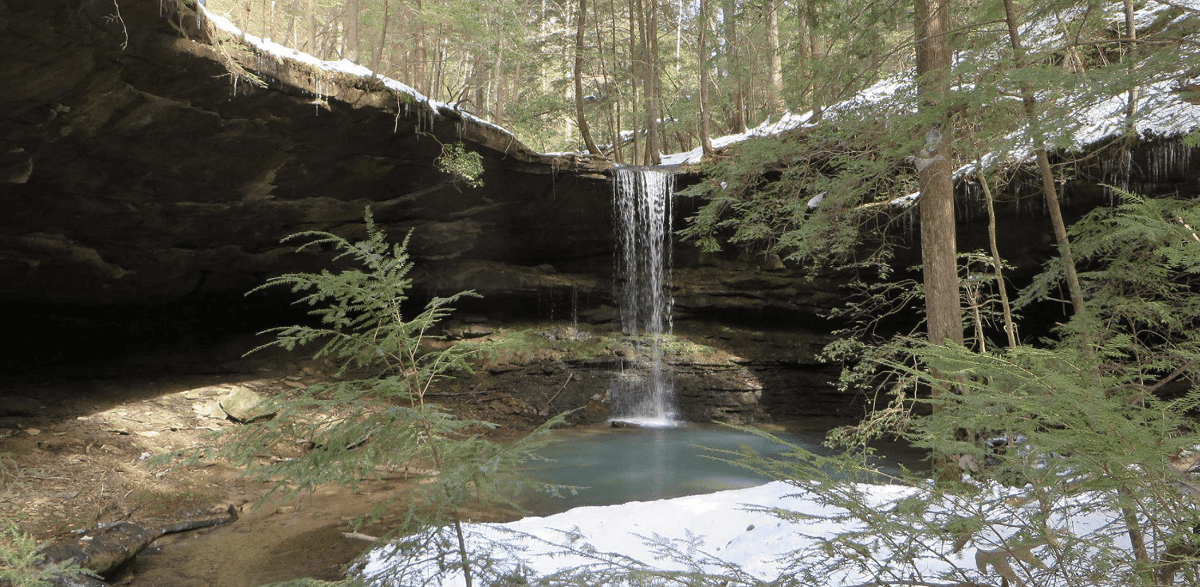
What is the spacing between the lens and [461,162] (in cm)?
1152

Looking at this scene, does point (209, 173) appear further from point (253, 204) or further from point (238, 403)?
point (238, 403)

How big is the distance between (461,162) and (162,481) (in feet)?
20.9

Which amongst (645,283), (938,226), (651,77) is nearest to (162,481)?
(938,226)

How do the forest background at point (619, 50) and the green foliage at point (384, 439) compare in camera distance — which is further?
the forest background at point (619, 50)

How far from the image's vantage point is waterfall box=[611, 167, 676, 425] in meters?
13.3

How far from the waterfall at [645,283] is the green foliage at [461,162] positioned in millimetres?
2846

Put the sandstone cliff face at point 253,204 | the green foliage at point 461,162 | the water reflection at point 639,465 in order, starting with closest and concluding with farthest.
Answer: the sandstone cliff face at point 253,204 < the water reflection at point 639,465 < the green foliage at point 461,162

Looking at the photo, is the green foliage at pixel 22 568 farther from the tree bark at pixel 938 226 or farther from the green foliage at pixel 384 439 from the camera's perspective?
the tree bark at pixel 938 226

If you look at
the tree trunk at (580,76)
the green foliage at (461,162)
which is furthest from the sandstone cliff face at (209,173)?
the tree trunk at (580,76)

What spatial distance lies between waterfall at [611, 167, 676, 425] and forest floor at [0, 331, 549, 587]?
2.48m

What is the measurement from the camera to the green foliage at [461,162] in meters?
11.4

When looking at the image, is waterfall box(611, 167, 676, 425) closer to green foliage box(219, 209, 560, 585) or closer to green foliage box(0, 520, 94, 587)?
green foliage box(0, 520, 94, 587)

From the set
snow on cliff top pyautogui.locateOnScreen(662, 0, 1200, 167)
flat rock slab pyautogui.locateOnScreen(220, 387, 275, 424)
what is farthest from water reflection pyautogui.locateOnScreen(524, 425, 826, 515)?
flat rock slab pyautogui.locateOnScreen(220, 387, 275, 424)

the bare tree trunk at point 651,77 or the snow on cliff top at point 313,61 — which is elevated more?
the bare tree trunk at point 651,77
